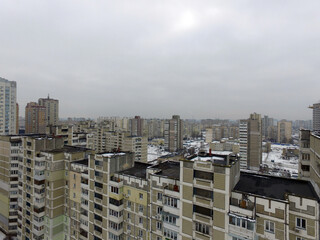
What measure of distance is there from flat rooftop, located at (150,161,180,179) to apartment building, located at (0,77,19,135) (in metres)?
96.2

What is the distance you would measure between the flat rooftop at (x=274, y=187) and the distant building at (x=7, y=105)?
10670cm

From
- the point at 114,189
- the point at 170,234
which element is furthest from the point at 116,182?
the point at 170,234

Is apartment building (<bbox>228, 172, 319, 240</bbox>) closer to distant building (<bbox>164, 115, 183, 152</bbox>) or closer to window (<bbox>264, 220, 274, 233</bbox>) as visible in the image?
window (<bbox>264, 220, 274, 233</bbox>)

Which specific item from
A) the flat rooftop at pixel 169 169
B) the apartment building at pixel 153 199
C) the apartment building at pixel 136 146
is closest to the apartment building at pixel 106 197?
the apartment building at pixel 153 199

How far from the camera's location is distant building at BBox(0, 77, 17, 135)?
8650 cm

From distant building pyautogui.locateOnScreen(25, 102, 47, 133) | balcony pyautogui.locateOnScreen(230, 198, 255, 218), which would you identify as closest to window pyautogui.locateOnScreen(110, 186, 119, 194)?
balcony pyautogui.locateOnScreen(230, 198, 255, 218)

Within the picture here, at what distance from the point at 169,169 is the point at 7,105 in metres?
100

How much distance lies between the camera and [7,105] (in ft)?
291

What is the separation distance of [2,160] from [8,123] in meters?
62.4

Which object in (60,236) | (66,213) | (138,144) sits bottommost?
(60,236)

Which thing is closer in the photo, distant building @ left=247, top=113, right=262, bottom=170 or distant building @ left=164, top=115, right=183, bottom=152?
distant building @ left=247, top=113, right=262, bottom=170

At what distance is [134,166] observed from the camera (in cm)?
2764

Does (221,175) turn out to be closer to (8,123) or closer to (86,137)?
(86,137)

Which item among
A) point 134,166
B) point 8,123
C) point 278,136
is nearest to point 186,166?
point 134,166
